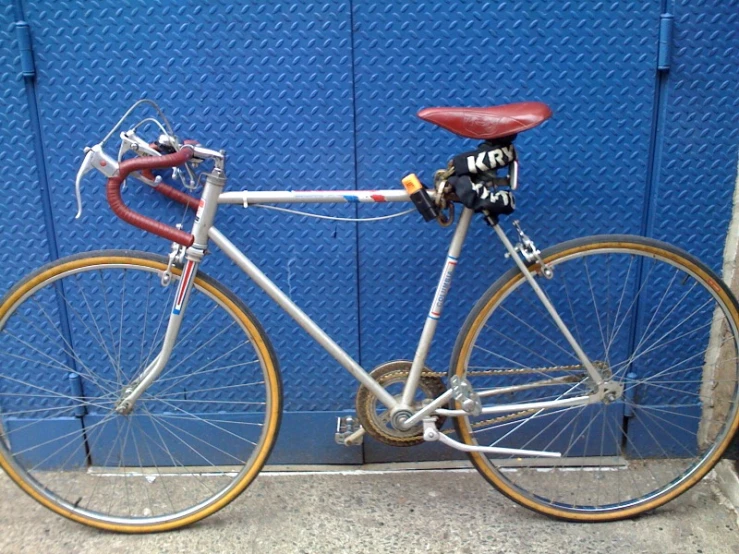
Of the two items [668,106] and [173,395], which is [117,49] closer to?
[173,395]

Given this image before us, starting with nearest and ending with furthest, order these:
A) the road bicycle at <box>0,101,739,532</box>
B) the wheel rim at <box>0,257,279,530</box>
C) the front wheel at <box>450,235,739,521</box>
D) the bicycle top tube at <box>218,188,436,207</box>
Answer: the bicycle top tube at <box>218,188,436,207</box> < the road bicycle at <box>0,101,739,532</box> < the front wheel at <box>450,235,739,521</box> < the wheel rim at <box>0,257,279,530</box>

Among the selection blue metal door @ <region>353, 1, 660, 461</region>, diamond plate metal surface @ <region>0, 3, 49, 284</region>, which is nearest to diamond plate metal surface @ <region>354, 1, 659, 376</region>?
blue metal door @ <region>353, 1, 660, 461</region>

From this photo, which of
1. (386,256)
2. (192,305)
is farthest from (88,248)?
(386,256)

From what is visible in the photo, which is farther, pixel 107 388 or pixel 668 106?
pixel 107 388

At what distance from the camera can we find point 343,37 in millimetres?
2557

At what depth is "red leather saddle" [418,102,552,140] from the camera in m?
2.25

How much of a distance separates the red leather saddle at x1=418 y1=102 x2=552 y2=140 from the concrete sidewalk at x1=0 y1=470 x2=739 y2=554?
1441 mm

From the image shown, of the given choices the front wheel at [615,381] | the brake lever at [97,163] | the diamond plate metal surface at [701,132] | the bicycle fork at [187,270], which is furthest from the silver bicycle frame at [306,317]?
the diamond plate metal surface at [701,132]

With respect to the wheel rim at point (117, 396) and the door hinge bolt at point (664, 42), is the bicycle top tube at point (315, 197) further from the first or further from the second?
the door hinge bolt at point (664, 42)

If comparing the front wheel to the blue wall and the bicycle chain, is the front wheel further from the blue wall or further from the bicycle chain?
the blue wall

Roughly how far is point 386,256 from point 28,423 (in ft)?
5.36

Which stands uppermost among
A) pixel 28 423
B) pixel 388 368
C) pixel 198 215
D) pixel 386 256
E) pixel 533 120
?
pixel 533 120

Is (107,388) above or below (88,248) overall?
below

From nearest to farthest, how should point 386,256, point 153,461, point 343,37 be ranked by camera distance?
point 343,37, point 386,256, point 153,461
